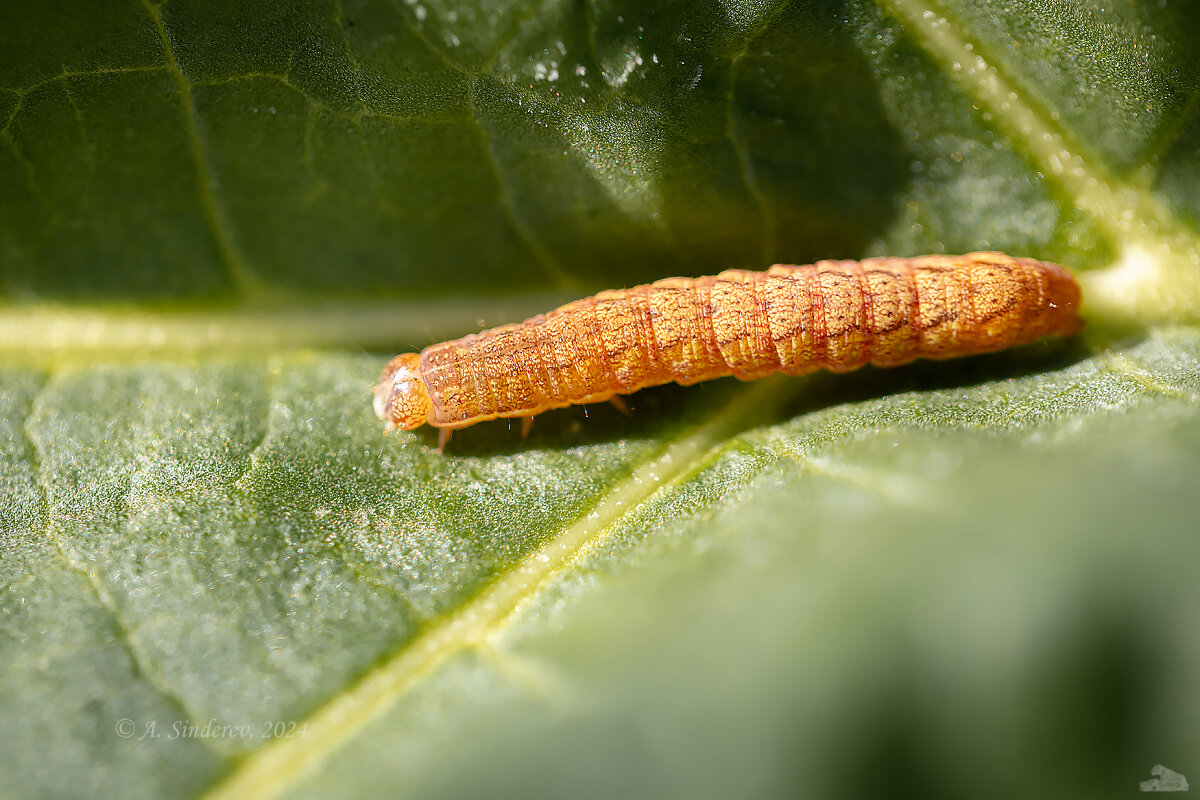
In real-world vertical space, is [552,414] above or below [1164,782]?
above

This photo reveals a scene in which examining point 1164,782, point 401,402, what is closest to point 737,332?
point 401,402

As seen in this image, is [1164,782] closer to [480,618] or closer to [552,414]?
[480,618]

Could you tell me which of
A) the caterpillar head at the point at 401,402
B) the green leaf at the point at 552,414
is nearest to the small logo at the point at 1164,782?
the green leaf at the point at 552,414

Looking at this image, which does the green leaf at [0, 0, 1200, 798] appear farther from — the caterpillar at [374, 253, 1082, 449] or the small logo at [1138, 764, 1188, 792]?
the caterpillar at [374, 253, 1082, 449]

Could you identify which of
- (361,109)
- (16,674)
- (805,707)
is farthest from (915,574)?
(16,674)

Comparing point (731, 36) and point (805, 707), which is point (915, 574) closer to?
point (805, 707)

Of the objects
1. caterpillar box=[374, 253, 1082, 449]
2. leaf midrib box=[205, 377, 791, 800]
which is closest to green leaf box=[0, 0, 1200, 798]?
leaf midrib box=[205, 377, 791, 800]

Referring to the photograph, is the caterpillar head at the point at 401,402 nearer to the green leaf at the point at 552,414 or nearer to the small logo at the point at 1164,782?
the green leaf at the point at 552,414
